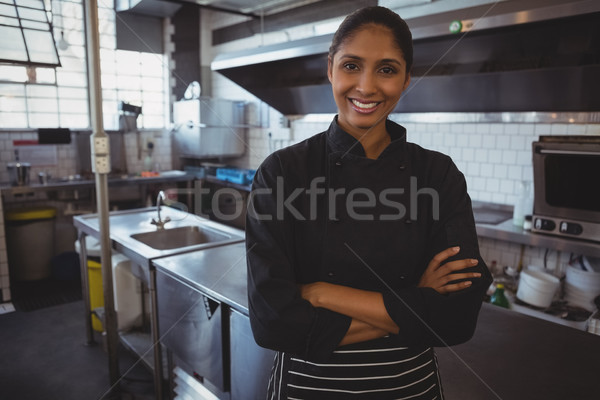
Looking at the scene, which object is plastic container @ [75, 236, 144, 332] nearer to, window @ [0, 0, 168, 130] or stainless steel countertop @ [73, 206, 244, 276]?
stainless steel countertop @ [73, 206, 244, 276]

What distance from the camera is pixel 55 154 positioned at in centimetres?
555

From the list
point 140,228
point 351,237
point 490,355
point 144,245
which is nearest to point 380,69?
point 351,237

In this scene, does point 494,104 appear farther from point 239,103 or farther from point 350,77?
point 239,103

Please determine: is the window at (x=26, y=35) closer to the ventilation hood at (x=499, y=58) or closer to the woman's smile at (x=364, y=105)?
the ventilation hood at (x=499, y=58)

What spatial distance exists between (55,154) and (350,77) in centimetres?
545

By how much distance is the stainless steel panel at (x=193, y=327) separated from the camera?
75.4 inches

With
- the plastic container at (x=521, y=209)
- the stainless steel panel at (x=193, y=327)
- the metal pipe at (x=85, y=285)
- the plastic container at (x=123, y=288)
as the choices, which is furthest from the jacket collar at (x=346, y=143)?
the metal pipe at (x=85, y=285)

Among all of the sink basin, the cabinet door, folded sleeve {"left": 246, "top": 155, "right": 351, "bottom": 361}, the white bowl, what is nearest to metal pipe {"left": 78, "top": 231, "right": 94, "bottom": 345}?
the sink basin

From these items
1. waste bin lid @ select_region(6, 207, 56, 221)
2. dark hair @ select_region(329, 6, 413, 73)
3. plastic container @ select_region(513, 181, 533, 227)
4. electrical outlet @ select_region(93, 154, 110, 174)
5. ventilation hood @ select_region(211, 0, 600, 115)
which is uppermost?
ventilation hood @ select_region(211, 0, 600, 115)

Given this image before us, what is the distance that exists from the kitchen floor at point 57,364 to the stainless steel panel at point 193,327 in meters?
0.71

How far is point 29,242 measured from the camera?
4875mm

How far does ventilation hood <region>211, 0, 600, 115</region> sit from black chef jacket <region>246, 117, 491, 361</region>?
159 cm

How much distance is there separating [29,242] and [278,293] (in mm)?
4797

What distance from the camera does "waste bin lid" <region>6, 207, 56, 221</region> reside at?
15.7 feet
